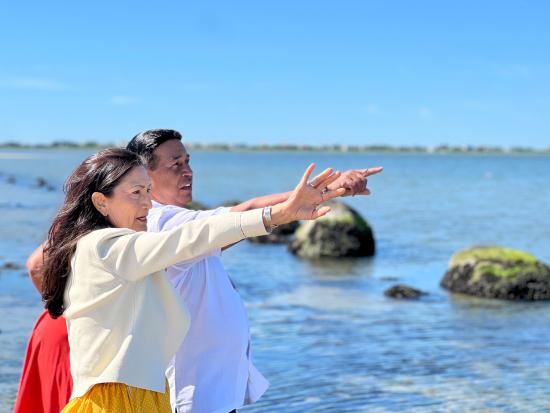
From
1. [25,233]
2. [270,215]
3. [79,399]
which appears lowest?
[25,233]

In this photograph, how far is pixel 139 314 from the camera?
3135 mm

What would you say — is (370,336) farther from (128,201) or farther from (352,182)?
(128,201)

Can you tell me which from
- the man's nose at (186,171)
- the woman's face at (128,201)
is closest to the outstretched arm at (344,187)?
the man's nose at (186,171)

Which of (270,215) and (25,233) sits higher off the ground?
(270,215)

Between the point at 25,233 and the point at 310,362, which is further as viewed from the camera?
the point at 25,233

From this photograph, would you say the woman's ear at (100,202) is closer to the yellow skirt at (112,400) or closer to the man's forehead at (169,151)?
the yellow skirt at (112,400)

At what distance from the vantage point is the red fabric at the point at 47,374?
12.6ft

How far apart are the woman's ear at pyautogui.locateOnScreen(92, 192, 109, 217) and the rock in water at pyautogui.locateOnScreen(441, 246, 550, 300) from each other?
11.4 metres

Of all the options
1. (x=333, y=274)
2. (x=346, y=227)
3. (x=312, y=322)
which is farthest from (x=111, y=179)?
(x=346, y=227)

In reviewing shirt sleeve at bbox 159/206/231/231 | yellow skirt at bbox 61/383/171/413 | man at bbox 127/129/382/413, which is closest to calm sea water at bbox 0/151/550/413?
man at bbox 127/129/382/413

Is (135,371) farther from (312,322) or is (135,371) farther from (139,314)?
(312,322)

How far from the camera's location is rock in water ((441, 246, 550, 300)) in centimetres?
1383

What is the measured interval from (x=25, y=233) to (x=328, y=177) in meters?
22.1

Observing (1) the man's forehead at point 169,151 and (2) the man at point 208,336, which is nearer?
(2) the man at point 208,336
